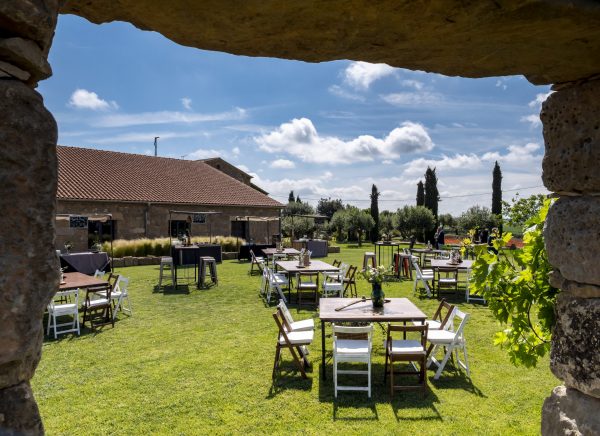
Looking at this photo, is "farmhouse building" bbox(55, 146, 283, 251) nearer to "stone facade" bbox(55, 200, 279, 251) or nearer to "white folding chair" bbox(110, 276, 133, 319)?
"stone facade" bbox(55, 200, 279, 251)

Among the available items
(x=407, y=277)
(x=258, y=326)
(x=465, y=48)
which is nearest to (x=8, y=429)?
(x=465, y=48)

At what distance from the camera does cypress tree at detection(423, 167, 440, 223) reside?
37875mm

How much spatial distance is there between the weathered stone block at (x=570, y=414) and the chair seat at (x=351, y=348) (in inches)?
114

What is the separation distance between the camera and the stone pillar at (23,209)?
3.73ft

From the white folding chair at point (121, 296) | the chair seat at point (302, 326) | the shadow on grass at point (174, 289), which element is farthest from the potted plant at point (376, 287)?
the shadow on grass at point (174, 289)

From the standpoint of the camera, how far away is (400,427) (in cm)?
402

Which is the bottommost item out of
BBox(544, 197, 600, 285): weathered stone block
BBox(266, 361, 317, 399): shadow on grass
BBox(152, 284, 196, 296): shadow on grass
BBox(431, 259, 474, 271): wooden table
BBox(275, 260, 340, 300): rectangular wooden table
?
BBox(266, 361, 317, 399): shadow on grass

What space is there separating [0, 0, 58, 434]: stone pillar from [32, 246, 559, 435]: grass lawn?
→ 3.23 meters

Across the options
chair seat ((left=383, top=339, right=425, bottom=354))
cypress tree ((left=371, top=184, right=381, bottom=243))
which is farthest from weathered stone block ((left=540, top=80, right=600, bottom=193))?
cypress tree ((left=371, top=184, right=381, bottom=243))

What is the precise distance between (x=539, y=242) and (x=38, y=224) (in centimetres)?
293

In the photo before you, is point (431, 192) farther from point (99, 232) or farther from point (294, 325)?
point (294, 325)

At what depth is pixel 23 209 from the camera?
45.9 inches

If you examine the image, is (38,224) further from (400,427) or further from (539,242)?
(400,427)

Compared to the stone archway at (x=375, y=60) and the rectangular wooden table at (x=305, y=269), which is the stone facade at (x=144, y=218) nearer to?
the rectangular wooden table at (x=305, y=269)
